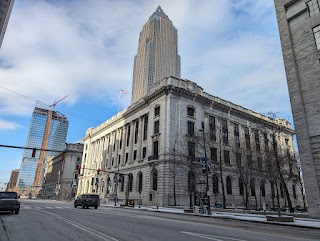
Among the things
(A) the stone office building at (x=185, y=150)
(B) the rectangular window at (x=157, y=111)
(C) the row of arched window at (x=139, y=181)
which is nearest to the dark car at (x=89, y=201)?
(A) the stone office building at (x=185, y=150)

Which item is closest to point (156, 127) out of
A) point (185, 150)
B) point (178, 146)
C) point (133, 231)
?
point (178, 146)

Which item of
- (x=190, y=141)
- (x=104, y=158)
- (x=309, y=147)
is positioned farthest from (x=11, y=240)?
(x=104, y=158)

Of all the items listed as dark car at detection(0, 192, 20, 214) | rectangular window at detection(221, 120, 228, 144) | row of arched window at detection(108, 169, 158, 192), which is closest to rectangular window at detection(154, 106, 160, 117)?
row of arched window at detection(108, 169, 158, 192)

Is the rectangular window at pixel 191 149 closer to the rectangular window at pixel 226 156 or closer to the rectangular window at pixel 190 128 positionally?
the rectangular window at pixel 190 128

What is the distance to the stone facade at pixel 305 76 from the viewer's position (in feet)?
73.7

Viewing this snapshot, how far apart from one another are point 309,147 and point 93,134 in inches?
2760

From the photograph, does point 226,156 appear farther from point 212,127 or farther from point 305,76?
point 305,76

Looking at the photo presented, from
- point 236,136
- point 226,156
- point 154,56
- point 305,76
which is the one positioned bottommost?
point 226,156

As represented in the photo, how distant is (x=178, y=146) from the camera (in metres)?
44.1

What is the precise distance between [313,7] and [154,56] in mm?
152295

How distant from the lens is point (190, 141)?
45969mm

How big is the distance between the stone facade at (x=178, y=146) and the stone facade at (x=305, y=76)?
11.5 metres

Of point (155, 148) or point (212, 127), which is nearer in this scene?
point (155, 148)

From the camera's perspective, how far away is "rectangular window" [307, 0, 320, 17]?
81.5ft
